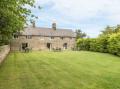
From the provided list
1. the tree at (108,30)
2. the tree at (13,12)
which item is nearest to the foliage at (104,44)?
the tree at (13,12)

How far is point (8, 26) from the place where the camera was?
16922 mm

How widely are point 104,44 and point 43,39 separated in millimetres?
24823

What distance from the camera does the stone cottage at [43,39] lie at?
5588 centimetres

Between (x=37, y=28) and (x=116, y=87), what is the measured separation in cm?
4946

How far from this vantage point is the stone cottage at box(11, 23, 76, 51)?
55.9 m

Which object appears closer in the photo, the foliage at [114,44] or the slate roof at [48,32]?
the foliage at [114,44]

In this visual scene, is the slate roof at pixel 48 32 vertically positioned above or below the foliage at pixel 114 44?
above

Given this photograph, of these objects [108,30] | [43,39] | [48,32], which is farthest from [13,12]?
[108,30]

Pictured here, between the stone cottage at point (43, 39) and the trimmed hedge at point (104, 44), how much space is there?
39.1 ft

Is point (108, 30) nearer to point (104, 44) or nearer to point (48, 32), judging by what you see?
point (48, 32)

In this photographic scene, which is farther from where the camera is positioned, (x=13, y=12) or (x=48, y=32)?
(x=48, y=32)

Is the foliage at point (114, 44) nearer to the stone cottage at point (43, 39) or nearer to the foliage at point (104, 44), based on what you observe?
the foliage at point (104, 44)

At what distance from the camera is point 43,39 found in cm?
5850

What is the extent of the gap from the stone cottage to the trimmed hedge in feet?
39.1
